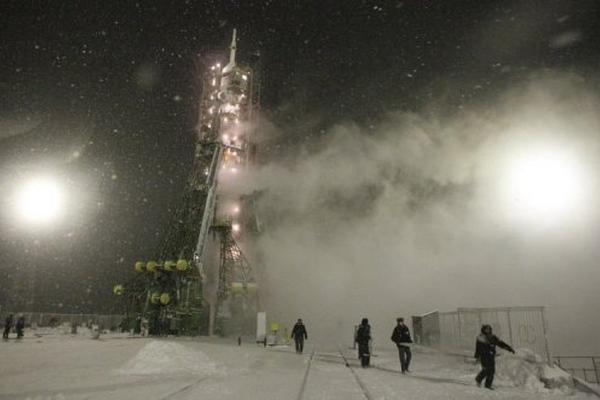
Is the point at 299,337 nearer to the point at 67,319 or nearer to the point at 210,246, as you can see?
the point at 210,246

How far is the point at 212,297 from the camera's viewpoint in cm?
3825

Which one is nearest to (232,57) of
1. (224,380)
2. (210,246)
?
(210,246)

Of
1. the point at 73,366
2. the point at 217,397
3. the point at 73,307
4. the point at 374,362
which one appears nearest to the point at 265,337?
the point at 374,362

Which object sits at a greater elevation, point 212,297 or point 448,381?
point 212,297

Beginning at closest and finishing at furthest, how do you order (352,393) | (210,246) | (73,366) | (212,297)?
(352,393)
(73,366)
(212,297)
(210,246)

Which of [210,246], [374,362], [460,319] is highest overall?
[210,246]

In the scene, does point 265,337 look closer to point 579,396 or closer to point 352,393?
point 352,393

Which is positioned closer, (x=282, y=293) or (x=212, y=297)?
(x=212, y=297)

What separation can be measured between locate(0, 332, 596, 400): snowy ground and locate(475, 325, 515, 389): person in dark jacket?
9.5 inches

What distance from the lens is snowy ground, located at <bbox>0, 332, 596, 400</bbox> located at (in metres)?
6.81

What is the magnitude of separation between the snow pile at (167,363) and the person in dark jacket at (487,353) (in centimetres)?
616

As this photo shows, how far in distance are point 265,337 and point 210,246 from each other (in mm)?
22482

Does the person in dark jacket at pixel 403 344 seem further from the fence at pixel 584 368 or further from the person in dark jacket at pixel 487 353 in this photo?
the fence at pixel 584 368

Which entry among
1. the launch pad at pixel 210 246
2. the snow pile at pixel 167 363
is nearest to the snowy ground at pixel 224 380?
the snow pile at pixel 167 363
